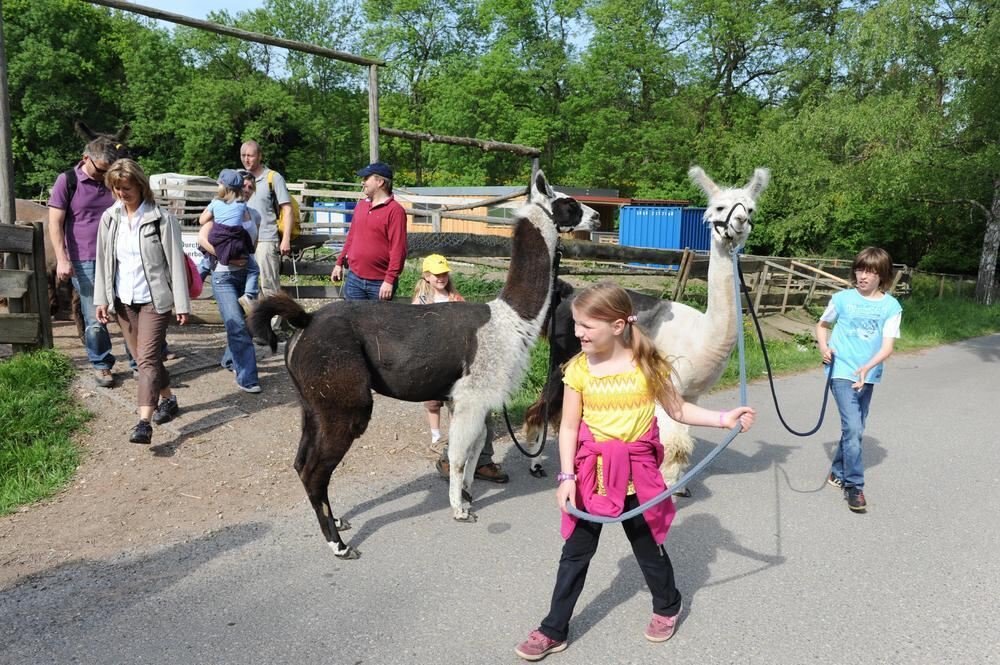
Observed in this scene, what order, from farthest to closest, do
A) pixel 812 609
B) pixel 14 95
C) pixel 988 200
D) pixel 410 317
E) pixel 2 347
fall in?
1. pixel 14 95
2. pixel 988 200
3. pixel 2 347
4. pixel 410 317
5. pixel 812 609

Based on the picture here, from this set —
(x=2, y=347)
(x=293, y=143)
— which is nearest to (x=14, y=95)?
(x=293, y=143)

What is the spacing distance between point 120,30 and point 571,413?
49.5m

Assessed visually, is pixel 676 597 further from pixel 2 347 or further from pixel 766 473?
pixel 2 347

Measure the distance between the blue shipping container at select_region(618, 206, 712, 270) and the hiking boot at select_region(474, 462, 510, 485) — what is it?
68.4ft

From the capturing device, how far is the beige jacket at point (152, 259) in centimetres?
481

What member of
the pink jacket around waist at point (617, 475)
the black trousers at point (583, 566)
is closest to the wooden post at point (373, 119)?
the pink jacket around waist at point (617, 475)

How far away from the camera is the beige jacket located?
15.8 feet

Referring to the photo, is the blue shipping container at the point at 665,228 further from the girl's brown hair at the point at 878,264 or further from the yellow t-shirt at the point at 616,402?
the yellow t-shirt at the point at 616,402

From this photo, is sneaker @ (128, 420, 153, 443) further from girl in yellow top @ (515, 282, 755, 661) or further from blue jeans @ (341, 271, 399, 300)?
girl in yellow top @ (515, 282, 755, 661)

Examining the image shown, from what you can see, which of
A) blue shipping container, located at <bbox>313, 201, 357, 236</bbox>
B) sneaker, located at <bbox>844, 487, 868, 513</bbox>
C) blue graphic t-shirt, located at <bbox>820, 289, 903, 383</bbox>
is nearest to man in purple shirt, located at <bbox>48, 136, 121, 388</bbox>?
blue graphic t-shirt, located at <bbox>820, 289, 903, 383</bbox>

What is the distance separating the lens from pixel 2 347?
6.87 metres

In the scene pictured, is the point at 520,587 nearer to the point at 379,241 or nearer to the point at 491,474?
the point at 491,474

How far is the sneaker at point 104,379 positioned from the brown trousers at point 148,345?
110 cm

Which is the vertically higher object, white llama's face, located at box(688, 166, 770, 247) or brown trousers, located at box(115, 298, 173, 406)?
white llama's face, located at box(688, 166, 770, 247)
